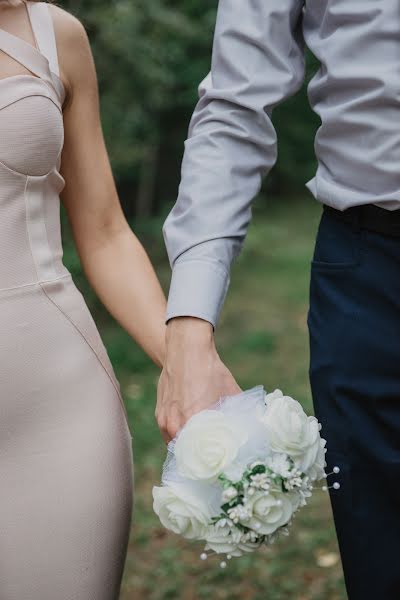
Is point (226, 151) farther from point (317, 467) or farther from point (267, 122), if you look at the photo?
point (317, 467)

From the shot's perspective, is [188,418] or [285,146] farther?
A: [285,146]

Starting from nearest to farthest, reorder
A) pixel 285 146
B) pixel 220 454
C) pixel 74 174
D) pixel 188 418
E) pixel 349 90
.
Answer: pixel 220 454, pixel 188 418, pixel 349 90, pixel 74 174, pixel 285 146

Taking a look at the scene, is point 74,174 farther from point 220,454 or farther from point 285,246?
point 285,246

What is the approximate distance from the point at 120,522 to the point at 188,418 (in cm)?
55

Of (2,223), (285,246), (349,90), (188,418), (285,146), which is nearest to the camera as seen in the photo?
(188,418)

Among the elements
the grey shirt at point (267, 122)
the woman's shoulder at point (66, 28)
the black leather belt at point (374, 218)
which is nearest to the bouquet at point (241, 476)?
the grey shirt at point (267, 122)

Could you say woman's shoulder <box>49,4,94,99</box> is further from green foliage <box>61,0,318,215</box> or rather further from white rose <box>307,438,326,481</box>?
→ green foliage <box>61,0,318,215</box>

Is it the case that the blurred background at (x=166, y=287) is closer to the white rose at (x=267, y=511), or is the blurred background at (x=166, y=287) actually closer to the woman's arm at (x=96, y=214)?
the woman's arm at (x=96, y=214)

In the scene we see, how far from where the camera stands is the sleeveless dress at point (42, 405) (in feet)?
7.34

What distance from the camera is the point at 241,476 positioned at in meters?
1.73

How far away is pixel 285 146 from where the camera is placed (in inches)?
460

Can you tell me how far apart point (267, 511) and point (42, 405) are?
0.73 meters

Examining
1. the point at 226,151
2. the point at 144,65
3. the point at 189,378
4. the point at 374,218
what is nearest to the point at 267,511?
the point at 189,378

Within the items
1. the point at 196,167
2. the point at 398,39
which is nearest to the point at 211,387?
the point at 196,167
